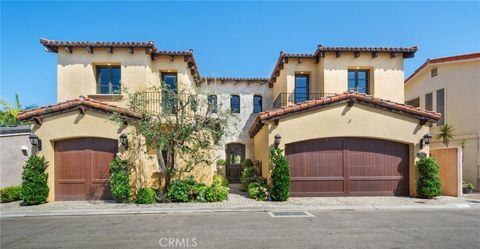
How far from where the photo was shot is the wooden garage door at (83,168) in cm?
1083

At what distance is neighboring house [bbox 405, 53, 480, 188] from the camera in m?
14.4

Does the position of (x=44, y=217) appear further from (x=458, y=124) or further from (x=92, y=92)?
(x=458, y=124)

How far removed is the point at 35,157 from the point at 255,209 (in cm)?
910

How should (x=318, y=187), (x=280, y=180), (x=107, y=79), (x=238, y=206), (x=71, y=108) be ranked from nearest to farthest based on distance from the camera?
1. (x=238, y=206)
2. (x=280, y=180)
3. (x=71, y=108)
4. (x=318, y=187)
5. (x=107, y=79)

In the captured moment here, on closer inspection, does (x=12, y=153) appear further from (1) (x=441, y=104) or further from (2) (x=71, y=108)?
(1) (x=441, y=104)

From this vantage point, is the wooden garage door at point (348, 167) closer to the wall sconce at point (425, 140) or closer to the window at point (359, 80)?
the wall sconce at point (425, 140)

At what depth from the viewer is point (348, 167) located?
11383 millimetres

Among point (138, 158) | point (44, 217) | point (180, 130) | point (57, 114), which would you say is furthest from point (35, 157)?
point (180, 130)

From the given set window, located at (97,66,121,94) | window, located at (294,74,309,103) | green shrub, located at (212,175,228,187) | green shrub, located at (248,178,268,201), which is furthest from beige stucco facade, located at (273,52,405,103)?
window, located at (97,66,121,94)

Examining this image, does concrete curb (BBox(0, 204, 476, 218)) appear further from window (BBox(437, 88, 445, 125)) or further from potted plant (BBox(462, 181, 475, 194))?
window (BBox(437, 88, 445, 125))

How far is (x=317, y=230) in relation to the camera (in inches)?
266

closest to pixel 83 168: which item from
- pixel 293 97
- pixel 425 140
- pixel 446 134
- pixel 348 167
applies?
pixel 348 167

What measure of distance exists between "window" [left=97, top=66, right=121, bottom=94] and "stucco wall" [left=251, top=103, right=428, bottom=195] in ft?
31.2

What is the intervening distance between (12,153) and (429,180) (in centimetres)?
1948
